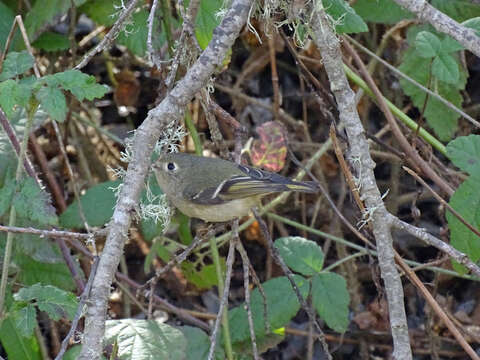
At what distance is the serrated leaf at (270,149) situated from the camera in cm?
311

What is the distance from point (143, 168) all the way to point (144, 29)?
4.79 ft

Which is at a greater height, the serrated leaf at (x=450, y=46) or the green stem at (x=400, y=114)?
the serrated leaf at (x=450, y=46)

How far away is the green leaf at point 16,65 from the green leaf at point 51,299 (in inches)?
25.2

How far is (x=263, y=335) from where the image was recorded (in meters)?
2.87

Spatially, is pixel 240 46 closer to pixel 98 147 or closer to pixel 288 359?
pixel 98 147

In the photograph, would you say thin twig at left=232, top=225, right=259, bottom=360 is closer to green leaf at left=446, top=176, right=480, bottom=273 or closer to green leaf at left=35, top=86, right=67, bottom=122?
green leaf at left=446, top=176, right=480, bottom=273

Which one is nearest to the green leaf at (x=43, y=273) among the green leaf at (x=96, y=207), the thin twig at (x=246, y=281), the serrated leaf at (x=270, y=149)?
the green leaf at (x=96, y=207)

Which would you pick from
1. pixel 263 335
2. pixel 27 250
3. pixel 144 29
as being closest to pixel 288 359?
pixel 263 335

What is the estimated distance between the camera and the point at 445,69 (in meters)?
2.48

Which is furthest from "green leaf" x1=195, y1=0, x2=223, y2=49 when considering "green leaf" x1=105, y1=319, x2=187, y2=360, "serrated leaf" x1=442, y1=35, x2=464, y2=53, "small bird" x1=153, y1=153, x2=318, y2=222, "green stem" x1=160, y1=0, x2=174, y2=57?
"green leaf" x1=105, y1=319, x2=187, y2=360

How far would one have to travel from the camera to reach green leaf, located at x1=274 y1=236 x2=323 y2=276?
2832 millimetres

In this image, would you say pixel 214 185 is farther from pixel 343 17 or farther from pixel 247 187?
pixel 343 17

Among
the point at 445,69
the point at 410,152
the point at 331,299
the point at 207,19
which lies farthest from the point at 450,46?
the point at 331,299

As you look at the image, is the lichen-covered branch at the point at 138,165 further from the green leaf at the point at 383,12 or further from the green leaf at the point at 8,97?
the green leaf at the point at 383,12
